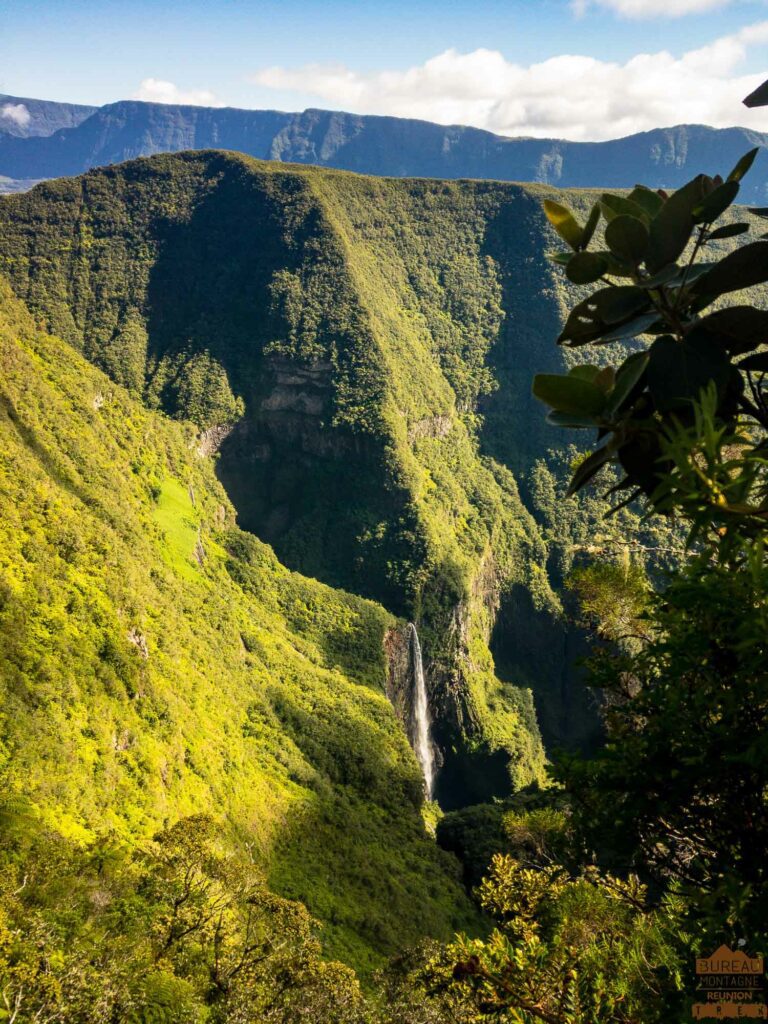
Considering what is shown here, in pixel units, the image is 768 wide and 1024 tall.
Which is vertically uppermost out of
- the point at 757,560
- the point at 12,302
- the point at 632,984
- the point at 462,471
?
the point at 12,302

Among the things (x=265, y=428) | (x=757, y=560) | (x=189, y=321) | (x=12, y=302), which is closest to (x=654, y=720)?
(x=757, y=560)

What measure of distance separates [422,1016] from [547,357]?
8967 cm

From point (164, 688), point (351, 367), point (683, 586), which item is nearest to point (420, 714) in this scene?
point (164, 688)

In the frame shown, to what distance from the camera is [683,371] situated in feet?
8.17

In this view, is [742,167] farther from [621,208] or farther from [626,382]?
[626,382]

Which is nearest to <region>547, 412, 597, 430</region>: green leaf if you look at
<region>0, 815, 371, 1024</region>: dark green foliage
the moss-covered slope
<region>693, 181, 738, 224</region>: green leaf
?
<region>693, 181, 738, 224</region>: green leaf

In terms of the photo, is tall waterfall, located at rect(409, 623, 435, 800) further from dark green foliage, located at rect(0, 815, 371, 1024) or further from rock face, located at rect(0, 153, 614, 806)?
→ dark green foliage, located at rect(0, 815, 371, 1024)

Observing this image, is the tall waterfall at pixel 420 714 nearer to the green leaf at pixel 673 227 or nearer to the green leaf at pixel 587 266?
the green leaf at pixel 587 266

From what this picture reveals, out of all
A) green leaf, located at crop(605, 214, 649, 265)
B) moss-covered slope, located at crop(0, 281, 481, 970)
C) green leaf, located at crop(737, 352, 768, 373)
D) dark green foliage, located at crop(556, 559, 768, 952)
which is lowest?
moss-covered slope, located at crop(0, 281, 481, 970)

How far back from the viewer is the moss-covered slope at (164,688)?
928 inches

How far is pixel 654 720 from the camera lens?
302cm

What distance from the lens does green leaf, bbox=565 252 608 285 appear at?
2633mm

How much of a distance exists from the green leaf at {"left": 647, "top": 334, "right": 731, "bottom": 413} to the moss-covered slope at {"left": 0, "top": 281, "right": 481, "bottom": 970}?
2094cm

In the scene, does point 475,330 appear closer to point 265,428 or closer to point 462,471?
point 462,471
